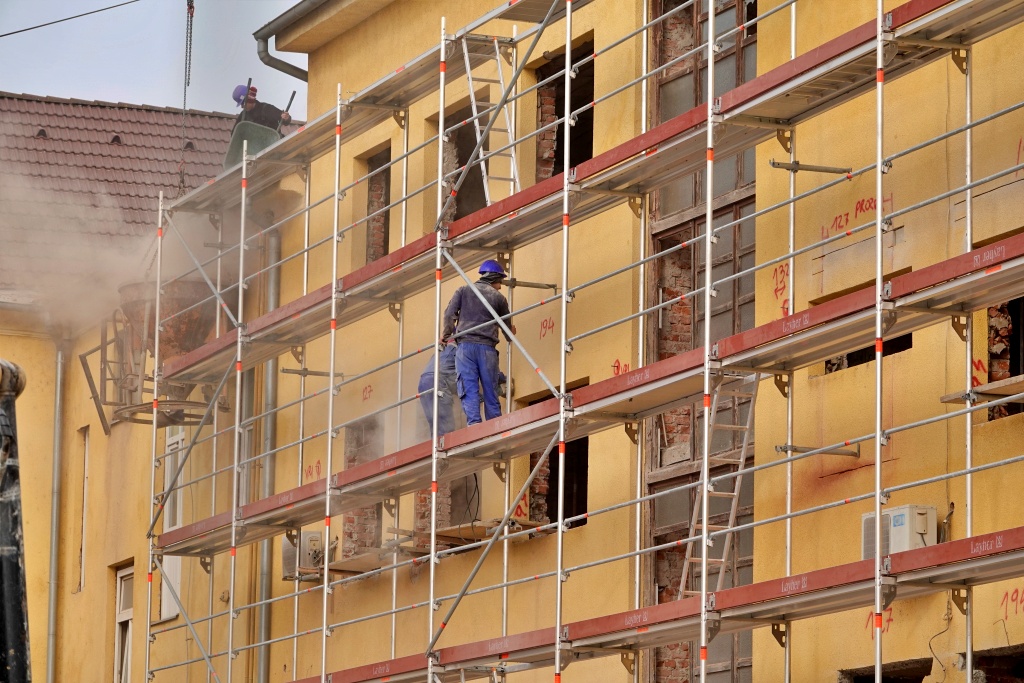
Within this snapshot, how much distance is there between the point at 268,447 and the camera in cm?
2431

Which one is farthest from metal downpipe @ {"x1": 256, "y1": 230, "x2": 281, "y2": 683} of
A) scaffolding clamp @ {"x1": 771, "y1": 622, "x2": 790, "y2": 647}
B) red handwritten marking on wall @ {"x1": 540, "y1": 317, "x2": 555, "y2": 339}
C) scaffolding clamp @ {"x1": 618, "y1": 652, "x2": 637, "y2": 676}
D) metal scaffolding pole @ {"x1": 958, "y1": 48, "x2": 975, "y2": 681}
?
metal scaffolding pole @ {"x1": 958, "y1": 48, "x2": 975, "y2": 681}

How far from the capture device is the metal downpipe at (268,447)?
77.7ft

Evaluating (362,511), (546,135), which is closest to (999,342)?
(546,135)

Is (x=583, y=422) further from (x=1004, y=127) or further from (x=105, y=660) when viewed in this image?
(x=105, y=660)

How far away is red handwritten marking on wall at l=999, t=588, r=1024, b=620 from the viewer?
14.1 meters

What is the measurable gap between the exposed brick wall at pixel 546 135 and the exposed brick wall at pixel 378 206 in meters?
2.98

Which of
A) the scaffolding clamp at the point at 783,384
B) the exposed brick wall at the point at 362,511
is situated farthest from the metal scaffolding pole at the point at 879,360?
the exposed brick wall at the point at 362,511

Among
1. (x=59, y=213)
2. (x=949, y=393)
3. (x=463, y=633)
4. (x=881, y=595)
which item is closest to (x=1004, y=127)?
(x=949, y=393)

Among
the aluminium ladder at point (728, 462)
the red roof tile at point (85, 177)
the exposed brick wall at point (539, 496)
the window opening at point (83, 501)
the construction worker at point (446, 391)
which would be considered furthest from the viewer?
the red roof tile at point (85, 177)

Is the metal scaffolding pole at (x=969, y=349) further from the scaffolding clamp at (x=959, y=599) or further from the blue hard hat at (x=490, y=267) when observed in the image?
the blue hard hat at (x=490, y=267)

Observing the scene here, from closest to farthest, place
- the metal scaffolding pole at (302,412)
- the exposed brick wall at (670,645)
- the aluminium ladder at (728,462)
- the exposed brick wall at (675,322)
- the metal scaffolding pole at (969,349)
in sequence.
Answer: the metal scaffolding pole at (969,349) < the aluminium ladder at (728,462) < the exposed brick wall at (670,645) < the exposed brick wall at (675,322) < the metal scaffolding pole at (302,412)

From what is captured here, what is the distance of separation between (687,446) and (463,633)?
3.21 m

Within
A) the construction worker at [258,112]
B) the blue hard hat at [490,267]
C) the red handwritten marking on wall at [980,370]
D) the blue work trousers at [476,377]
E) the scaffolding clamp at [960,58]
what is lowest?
the red handwritten marking on wall at [980,370]

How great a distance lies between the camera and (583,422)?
17.1 metres
